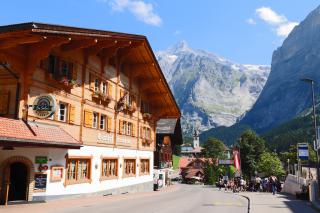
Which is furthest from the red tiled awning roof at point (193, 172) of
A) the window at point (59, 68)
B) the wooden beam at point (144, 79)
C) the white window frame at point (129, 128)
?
the window at point (59, 68)

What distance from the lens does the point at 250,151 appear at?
99000mm


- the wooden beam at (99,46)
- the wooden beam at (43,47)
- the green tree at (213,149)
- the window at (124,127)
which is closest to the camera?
the wooden beam at (43,47)

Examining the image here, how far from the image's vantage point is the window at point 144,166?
3562 cm

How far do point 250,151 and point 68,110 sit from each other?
8367 cm

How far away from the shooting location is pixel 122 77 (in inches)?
1211

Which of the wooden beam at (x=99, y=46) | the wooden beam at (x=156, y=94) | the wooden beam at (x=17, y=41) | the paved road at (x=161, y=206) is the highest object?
the wooden beam at (x=99, y=46)

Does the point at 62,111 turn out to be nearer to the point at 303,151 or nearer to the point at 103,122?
the point at 103,122

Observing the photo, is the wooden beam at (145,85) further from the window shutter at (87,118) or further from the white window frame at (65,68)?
the white window frame at (65,68)

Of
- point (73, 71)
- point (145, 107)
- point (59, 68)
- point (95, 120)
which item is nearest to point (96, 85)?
point (95, 120)

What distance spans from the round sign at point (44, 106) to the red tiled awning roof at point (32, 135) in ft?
2.95

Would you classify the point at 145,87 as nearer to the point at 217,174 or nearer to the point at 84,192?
the point at 84,192

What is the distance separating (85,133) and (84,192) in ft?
12.5

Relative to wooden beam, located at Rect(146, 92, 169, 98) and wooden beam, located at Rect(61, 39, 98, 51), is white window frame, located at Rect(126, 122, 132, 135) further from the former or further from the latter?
wooden beam, located at Rect(61, 39, 98, 51)

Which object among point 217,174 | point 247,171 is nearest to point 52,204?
point 217,174
